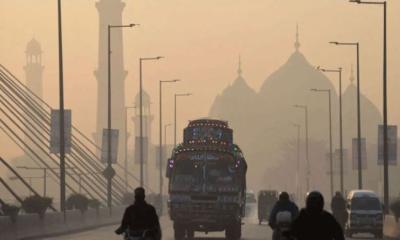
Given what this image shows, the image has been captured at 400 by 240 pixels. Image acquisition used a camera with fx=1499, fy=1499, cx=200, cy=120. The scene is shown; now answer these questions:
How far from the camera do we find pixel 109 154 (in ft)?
261

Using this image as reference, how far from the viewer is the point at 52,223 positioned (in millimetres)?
61312

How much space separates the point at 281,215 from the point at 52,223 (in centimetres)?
3355

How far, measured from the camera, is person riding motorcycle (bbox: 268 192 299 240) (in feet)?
94.5

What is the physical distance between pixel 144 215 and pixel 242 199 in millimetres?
25733

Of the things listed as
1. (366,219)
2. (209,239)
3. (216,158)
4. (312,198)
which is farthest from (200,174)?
(312,198)

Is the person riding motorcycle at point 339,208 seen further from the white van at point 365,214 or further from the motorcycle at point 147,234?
the motorcycle at point 147,234

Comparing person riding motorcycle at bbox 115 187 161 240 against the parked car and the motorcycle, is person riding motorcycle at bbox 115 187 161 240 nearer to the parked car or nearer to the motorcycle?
the motorcycle

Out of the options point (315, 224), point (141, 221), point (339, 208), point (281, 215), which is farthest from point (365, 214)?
point (315, 224)

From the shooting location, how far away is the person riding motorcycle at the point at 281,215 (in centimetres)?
2880

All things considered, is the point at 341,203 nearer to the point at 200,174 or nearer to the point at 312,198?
the point at 200,174


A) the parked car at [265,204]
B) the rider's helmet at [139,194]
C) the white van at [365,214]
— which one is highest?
the rider's helmet at [139,194]

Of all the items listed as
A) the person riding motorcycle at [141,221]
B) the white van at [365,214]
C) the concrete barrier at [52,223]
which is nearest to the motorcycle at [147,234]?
the person riding motorcycle at [141,221]

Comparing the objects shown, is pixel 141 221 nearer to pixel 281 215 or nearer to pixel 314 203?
→ pixel 281 215

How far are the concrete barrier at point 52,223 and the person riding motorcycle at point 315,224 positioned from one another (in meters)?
29.4
